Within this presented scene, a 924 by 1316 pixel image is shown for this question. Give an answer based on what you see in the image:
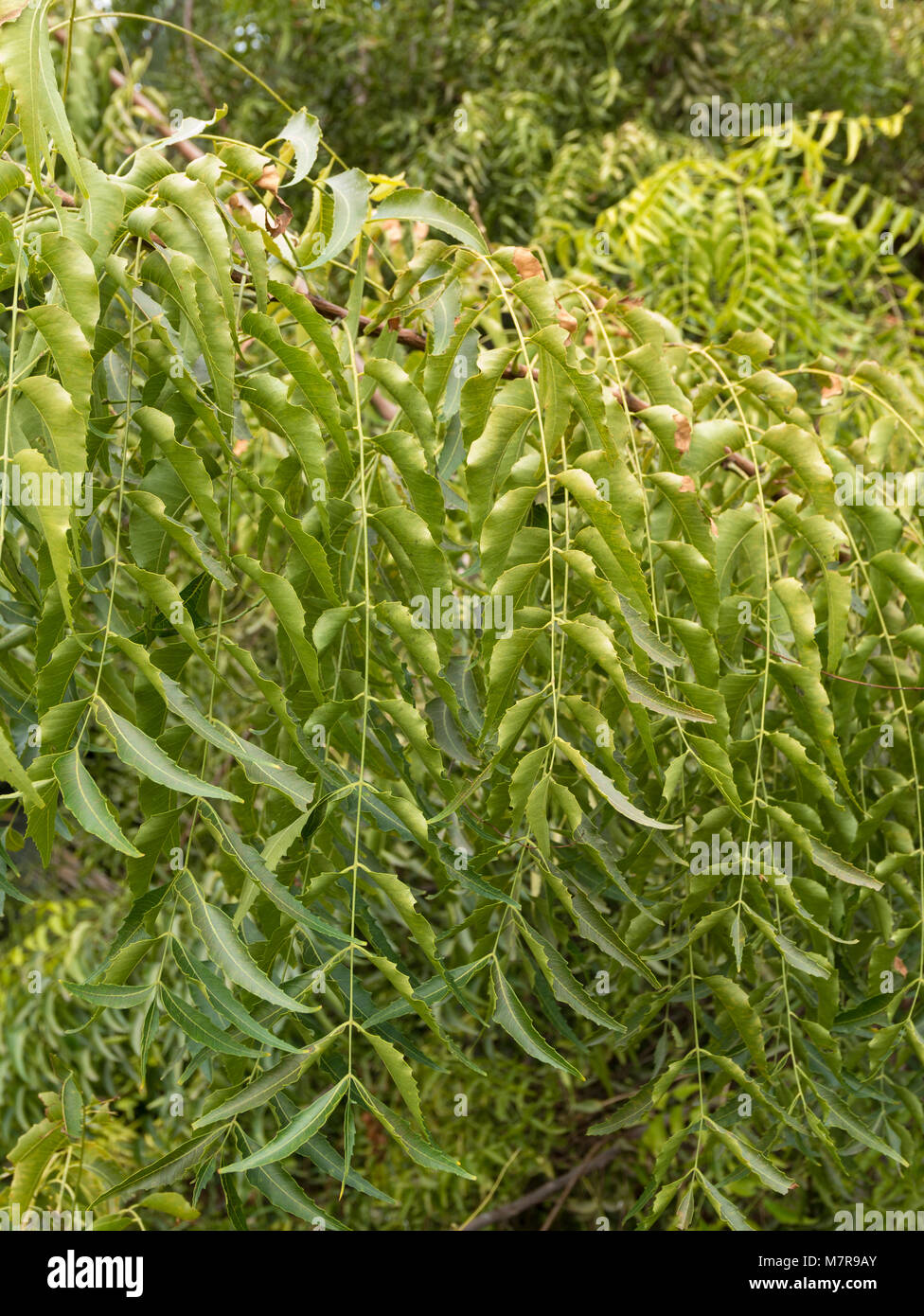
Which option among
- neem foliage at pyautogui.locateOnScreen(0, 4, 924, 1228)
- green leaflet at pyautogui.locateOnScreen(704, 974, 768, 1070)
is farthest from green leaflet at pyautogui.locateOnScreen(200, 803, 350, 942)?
green leaflet at pyautogui.locateOnScreen(704, 974, 768, 1070)

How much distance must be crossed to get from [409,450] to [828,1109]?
18.5 inches

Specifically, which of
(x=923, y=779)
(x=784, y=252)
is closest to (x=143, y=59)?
(x=784, y=252)

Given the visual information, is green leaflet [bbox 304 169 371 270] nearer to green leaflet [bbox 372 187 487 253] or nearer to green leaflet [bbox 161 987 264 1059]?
green leaflet [bbox 372 187 487 253]

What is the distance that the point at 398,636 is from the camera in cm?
62

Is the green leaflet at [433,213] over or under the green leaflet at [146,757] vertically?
over

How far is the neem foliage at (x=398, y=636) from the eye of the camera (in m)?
0.50

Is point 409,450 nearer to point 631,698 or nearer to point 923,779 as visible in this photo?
point 631,698

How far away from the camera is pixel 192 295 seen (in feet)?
1.65

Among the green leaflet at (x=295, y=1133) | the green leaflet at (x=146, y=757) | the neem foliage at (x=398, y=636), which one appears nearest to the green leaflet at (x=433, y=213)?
the neem foliage at (x=398, y=636)

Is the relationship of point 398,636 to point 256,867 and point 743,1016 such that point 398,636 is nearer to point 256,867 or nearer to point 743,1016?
point 256,867

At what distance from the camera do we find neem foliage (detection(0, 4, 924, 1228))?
1.63ft

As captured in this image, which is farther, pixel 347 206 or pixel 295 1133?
pixel 347 206

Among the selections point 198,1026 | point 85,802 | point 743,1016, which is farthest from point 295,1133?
point 743,1016

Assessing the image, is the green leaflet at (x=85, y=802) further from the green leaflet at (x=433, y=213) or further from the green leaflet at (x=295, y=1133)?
the green leaflet at (x=433, y=213)
